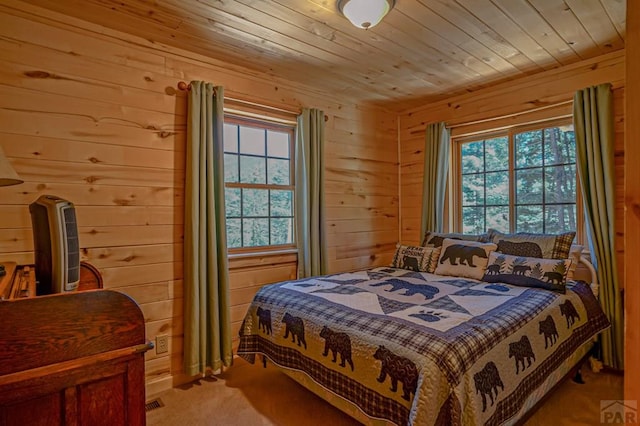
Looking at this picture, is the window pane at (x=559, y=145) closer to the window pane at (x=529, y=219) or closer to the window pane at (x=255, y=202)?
the window pane at (x=529, y=219)

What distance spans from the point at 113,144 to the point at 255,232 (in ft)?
3.98

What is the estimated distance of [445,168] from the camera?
351cm

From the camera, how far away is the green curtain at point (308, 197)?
300 cm

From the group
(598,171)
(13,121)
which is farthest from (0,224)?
(598,171)

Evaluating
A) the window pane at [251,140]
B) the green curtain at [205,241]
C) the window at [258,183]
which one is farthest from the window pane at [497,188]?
the green curtain at [205,241]

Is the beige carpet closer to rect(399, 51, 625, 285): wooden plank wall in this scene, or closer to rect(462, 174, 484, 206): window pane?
rect(399, 51, 625, 285): wooden plank wall

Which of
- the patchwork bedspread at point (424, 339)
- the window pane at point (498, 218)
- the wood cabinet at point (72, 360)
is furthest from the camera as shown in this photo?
the window pane at point (498, 218)

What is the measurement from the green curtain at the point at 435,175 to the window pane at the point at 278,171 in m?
1.46

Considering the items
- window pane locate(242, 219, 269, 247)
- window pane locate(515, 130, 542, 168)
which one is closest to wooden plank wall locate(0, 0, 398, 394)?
window pane locate(242, 219, 269, 247)

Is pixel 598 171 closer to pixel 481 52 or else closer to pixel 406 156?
pixel 481 52

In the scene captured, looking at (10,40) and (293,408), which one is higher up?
(10,40)

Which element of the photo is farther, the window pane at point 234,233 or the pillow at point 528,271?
the window pane at point 234,233

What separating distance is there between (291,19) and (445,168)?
7.06 feet

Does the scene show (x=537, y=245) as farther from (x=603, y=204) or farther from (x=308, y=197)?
(x=308, y=197)
